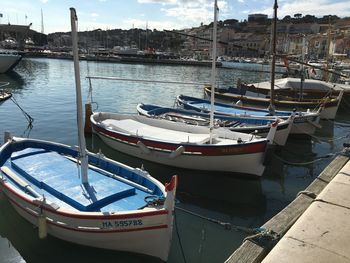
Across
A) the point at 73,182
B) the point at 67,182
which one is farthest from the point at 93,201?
the point at 67,182

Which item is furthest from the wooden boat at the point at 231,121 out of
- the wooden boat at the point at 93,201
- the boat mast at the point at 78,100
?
the boat mast at the point at 78,100

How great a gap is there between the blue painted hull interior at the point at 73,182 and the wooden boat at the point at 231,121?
313 inches

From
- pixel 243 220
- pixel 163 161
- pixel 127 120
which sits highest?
pixel 127 120

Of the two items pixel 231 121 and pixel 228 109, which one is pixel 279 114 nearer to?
pixel 228 109

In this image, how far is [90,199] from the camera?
8.53m

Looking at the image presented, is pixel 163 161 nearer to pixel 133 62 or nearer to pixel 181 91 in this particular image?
pixel 181 91

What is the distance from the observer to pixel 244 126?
60.3 feet

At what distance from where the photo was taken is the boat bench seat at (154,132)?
48.1ft

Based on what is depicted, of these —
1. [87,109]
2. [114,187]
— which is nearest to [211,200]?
[114,187]

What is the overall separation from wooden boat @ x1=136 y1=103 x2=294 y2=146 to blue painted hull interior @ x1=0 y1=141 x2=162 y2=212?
26.1ft

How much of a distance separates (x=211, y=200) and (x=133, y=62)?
351 feet

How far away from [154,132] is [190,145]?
10.0ft

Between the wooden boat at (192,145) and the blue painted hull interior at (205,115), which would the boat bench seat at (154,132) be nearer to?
the wooden boat at (192,145)

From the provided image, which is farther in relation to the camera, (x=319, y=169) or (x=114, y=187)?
(x=319, y=169)
